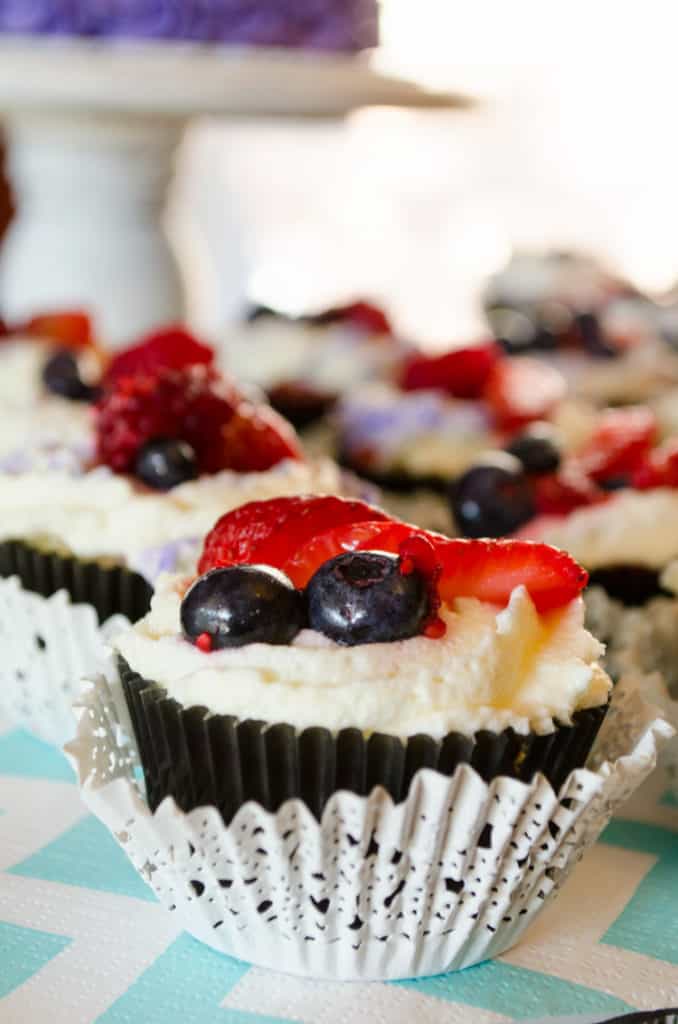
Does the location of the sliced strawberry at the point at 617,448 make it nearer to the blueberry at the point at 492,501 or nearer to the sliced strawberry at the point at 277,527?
the blueberry at the point at 492,501

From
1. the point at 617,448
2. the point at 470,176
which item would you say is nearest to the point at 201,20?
the point at 617,448

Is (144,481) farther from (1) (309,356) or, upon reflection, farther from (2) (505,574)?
(1) (309,356)

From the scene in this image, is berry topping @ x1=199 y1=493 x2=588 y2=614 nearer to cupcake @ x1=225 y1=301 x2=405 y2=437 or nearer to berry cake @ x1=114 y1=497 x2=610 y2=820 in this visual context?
berry cake @ x1=114 y1=497 x2=610 y2=820

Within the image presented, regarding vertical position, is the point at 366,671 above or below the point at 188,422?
above

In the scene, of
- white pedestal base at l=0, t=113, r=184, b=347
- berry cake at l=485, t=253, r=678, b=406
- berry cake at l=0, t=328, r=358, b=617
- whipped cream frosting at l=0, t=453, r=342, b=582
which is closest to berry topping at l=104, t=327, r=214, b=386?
berry cake at l=0, t=328, r=358, b=617

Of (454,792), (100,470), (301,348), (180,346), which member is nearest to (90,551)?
(100,470)

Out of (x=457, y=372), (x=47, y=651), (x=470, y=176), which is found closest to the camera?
(x=47, y=651)
